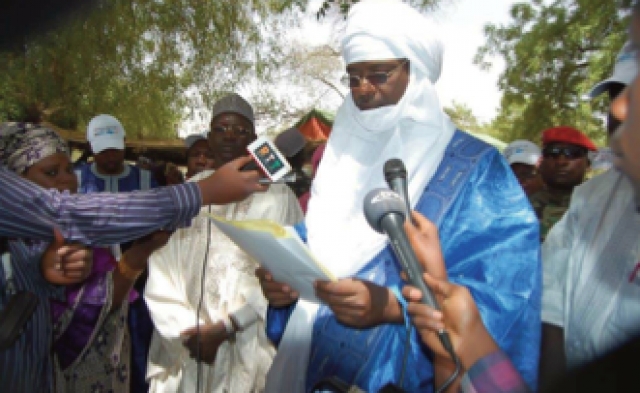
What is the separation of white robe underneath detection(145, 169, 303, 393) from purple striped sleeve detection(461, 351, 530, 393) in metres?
1.88

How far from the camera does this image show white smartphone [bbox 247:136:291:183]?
7.38 ft

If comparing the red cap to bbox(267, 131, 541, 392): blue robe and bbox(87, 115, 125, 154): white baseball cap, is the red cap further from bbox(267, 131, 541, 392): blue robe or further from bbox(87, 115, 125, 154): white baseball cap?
bbox(87, 115, 125, 154): white baseball cap

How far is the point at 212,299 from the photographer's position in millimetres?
3229

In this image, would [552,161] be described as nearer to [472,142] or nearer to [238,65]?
[472,142]

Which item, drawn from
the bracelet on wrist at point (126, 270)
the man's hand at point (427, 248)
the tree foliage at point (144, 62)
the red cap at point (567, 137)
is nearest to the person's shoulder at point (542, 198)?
the red cap at point (567, 137)

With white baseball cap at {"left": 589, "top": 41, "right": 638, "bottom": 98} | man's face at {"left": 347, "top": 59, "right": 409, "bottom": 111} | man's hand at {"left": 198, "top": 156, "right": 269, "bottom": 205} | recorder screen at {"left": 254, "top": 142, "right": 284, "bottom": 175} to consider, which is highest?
man's face at {"left": 347, "top": 59, "right": 409, "bottom": 111}

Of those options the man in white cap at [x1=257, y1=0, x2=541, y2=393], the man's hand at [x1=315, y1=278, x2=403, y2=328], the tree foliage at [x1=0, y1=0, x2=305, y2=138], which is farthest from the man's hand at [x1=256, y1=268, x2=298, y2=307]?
the tree foliage at [x1=0, y1=0, x2=305, y2=138]

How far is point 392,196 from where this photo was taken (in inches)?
57.1

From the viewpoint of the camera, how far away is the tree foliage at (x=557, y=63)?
33.0ft

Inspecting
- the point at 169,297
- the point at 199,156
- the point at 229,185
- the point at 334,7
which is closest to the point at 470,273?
the point at 229,185

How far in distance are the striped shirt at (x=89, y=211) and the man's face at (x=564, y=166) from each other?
10.8 ft

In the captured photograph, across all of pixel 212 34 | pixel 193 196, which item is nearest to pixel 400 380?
pixel 193 196

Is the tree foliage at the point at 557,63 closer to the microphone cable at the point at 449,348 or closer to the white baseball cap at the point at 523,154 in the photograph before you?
the white baseball cap at the point at 523,154

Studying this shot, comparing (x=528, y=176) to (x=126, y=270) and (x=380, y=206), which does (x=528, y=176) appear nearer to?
(x=126, y=270)
